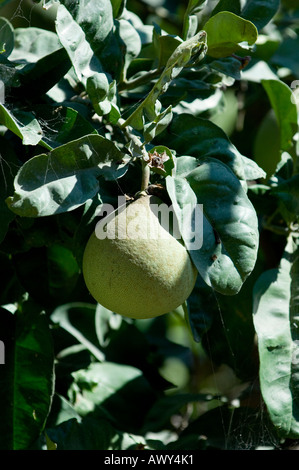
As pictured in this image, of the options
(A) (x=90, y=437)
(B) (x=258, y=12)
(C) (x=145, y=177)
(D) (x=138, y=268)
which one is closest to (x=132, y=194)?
(C) (x=145, y=177)

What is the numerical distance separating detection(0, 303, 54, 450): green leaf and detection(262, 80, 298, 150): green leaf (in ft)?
1.93

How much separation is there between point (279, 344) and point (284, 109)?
47cm

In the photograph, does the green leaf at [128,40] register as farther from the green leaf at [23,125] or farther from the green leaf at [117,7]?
the green leaf at [23,125]

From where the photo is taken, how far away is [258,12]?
1.02m

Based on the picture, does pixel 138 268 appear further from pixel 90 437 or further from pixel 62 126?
pixel 90 437

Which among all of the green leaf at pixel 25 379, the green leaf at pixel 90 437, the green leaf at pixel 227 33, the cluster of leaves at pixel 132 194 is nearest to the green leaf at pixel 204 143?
the cluster of leaves at pixel 132 194

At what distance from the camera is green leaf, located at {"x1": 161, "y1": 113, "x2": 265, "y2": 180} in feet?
3.02

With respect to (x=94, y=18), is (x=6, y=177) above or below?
below

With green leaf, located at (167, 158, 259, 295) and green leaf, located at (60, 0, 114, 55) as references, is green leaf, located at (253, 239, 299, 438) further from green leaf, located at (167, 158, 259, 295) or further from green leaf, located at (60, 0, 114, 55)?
green leaf, located at (60, 0, 114, 55)

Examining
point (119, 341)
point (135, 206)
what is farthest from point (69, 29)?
point (119, 341)

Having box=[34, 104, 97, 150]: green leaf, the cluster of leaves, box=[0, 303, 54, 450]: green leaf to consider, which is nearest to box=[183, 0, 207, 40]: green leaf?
the cluster of leaves

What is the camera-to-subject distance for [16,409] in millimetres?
1071

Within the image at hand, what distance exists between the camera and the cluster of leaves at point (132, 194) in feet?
2.69
